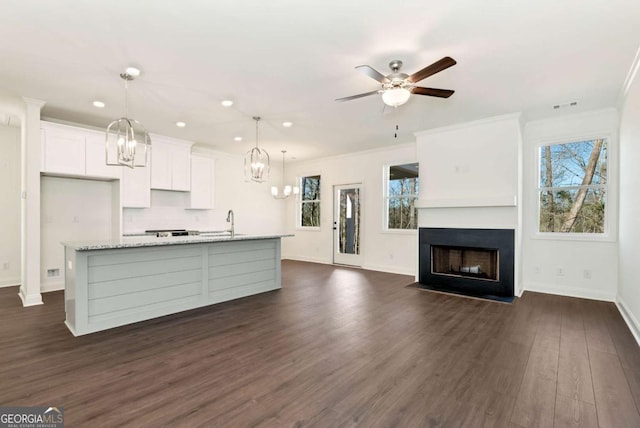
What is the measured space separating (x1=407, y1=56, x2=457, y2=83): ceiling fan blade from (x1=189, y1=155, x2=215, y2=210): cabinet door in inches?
195

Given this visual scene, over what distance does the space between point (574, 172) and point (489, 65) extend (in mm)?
2897

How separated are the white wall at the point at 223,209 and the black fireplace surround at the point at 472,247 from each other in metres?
4.51

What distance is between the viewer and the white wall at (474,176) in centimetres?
476

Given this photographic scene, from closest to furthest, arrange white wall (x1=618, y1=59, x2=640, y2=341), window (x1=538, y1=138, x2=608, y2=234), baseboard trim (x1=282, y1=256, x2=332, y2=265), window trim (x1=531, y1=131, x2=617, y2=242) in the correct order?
white wall (x1=618, y1=59, x2=640, y2=341)
window trim (x1=531, y1=131, x2=617, y2=242)
window (x1=538, y1=138, x2=608, y2=234)
baseboard trim (x1=282, y1=256, x2=332, y2=265)

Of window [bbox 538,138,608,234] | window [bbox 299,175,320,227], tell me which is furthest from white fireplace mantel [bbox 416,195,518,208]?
window [bbox 299,175,320,227]

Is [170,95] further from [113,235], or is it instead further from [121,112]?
[113,235]

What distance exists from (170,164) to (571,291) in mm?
7268

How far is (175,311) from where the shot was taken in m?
3.90

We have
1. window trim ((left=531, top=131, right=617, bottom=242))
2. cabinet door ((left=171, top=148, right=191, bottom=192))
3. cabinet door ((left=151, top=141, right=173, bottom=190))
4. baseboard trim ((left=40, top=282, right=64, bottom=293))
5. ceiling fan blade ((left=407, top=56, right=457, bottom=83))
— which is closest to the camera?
ceiling fan blade ((left=407, top=56, right=457, bottom=83))

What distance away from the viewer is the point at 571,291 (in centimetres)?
476

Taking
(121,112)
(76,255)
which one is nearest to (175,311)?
(76,255)

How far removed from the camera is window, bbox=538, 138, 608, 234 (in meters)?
4.64

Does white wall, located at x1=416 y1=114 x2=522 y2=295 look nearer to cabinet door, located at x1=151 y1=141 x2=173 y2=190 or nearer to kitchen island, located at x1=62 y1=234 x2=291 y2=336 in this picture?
kitchen island, located at x1=62 y1=234 x2=291 y2=336

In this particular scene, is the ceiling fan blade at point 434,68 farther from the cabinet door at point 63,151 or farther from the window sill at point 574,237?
the cabinet door at point 63,151
